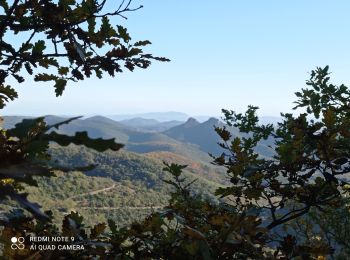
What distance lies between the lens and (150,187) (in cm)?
14988

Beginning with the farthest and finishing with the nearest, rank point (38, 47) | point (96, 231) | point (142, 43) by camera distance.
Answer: point (142, 43) → point (38, 47) → point (96, 231)

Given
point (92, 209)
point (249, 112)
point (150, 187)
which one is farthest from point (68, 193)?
point (249, 112)

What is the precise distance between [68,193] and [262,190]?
135m

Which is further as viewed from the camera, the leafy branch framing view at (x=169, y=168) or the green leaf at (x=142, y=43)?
the green leaf at (x=142, y=43)

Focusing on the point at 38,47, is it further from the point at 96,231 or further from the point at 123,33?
the point at 96,231

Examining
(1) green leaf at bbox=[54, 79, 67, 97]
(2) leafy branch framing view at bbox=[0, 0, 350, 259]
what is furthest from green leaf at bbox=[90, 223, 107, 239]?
(1) green leaf at bbox=[54, 79, 67, 97]

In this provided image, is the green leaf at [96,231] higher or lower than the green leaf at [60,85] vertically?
lower

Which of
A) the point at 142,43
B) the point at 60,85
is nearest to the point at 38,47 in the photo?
the point at 60,85

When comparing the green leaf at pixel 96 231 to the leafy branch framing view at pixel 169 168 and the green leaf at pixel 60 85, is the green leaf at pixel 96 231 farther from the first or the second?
the green leaf at pixel 60 85

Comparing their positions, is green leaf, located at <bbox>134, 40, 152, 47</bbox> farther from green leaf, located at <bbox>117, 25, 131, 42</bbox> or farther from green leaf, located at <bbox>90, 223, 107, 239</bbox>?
green leaf, located at <bbox>90, 223, 107, 239</bbox>

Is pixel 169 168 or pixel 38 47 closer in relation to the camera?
pixel 38 47

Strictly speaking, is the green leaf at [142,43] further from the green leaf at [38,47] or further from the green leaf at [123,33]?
the green leaf at [38,47]

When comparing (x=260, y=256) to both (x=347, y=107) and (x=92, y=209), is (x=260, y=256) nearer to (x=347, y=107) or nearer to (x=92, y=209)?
(x=347, y=107)

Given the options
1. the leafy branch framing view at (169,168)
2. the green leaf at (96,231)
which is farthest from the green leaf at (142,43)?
the green leaf at (96,231)
